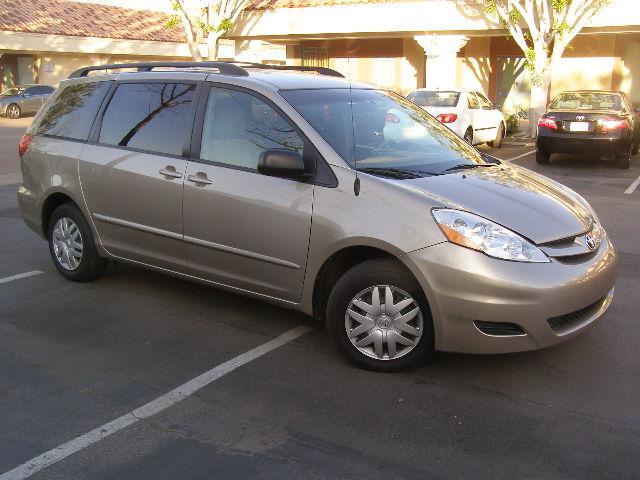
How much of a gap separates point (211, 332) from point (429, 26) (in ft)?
56.5

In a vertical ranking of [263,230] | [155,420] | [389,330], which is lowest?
[155,420]

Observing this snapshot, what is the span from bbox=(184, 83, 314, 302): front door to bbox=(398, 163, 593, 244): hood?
76cm

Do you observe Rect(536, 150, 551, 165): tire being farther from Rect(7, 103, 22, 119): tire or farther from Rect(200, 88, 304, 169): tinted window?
Rect(7, 103, 22, 119): tire

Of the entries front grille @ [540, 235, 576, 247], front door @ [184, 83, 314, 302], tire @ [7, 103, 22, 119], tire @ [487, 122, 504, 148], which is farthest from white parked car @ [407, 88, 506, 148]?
tire @ [7, 103, 22, 119]

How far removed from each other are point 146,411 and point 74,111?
3198mm

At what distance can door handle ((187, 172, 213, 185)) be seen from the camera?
4.86m

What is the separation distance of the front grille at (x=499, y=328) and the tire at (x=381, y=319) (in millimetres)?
290

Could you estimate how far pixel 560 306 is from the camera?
12.9 feet

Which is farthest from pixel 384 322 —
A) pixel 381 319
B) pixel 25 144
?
pixel 25 144

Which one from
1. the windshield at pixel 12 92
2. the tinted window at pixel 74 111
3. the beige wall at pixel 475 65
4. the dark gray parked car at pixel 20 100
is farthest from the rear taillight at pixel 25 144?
the windshield at pixel 12 92

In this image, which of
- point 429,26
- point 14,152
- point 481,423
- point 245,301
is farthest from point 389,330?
point 429,26

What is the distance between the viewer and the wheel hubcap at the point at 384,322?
409 cm

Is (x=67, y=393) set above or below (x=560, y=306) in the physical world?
below

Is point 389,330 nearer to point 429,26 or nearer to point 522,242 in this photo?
point 522,242
